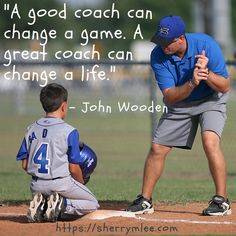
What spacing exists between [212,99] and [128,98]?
17.6 metres

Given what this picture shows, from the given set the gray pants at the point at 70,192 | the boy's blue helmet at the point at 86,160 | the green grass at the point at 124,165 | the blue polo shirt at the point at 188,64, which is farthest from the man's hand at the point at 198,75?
the green grass at the point at 124,165

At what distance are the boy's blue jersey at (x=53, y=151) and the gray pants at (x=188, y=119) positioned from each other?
1.15 metres

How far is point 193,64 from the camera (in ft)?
29.1

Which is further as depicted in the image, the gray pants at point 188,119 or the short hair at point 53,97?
the gray pants at point 188,119

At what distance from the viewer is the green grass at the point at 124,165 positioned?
11437 mm

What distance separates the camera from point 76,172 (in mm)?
8547

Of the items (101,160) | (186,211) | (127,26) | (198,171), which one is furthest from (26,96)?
(127,26)

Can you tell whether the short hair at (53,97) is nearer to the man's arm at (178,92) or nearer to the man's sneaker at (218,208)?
the man's arm at (178,92)

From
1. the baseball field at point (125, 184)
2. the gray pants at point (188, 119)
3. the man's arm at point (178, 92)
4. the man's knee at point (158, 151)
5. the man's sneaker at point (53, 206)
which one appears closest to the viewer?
the baseball field at point (125, 184)

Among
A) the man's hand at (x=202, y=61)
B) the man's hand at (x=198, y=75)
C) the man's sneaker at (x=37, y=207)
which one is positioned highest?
the man's hand at (x=202, y=61)

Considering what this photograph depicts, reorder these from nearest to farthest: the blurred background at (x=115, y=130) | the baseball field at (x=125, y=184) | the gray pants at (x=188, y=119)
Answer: the baseball field at (x=125, y=184) → the gray pants at (x=188, y=119) → the blurred background at (x=115, y=130)

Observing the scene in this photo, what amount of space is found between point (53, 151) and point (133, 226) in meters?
1.02

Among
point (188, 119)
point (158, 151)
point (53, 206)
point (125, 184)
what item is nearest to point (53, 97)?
point (53, 206)

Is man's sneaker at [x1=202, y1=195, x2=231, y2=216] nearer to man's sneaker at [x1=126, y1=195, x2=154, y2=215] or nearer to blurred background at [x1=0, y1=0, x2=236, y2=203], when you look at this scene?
man's sneaker at [x1=126, y1=195, x2=154, y2=215]
